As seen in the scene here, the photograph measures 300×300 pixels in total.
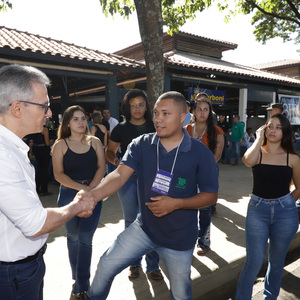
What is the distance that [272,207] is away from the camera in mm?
2543

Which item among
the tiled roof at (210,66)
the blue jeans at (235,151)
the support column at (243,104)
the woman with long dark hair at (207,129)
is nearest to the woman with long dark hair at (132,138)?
the woman with long dark hair at (207,129)

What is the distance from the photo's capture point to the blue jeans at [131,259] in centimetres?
205

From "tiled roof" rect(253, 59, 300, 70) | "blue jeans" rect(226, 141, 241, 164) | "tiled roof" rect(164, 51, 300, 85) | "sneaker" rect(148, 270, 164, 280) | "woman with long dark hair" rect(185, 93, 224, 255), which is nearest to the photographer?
"sneaker" rect(148, 270, 164, 280)

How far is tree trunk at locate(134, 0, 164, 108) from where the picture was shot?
4730 millimetres

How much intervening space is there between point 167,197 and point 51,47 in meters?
8.65

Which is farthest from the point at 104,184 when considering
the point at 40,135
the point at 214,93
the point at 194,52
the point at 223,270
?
the point at 194,52

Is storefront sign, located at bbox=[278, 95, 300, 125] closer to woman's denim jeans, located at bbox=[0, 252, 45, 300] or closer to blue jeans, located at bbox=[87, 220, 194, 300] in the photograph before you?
blue jeans, located at bbox=[87, 220, 194, 300]

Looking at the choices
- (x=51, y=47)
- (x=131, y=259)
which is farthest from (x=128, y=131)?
(x=51, y=47)

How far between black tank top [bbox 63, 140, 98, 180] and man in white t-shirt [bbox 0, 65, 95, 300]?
1.23 metres

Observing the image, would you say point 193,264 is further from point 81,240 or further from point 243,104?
point 243,104

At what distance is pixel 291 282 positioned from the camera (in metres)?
3.36

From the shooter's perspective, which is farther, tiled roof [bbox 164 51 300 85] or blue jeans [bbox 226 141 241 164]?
blue jeans [bbox 226 141 241 164]

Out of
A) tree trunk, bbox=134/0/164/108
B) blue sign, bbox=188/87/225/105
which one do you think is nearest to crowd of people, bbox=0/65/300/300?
tree trunk, bbox=134/0/164/108

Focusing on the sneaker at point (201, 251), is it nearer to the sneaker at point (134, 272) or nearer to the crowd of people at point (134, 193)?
the crowd of people at point (134, 193)
